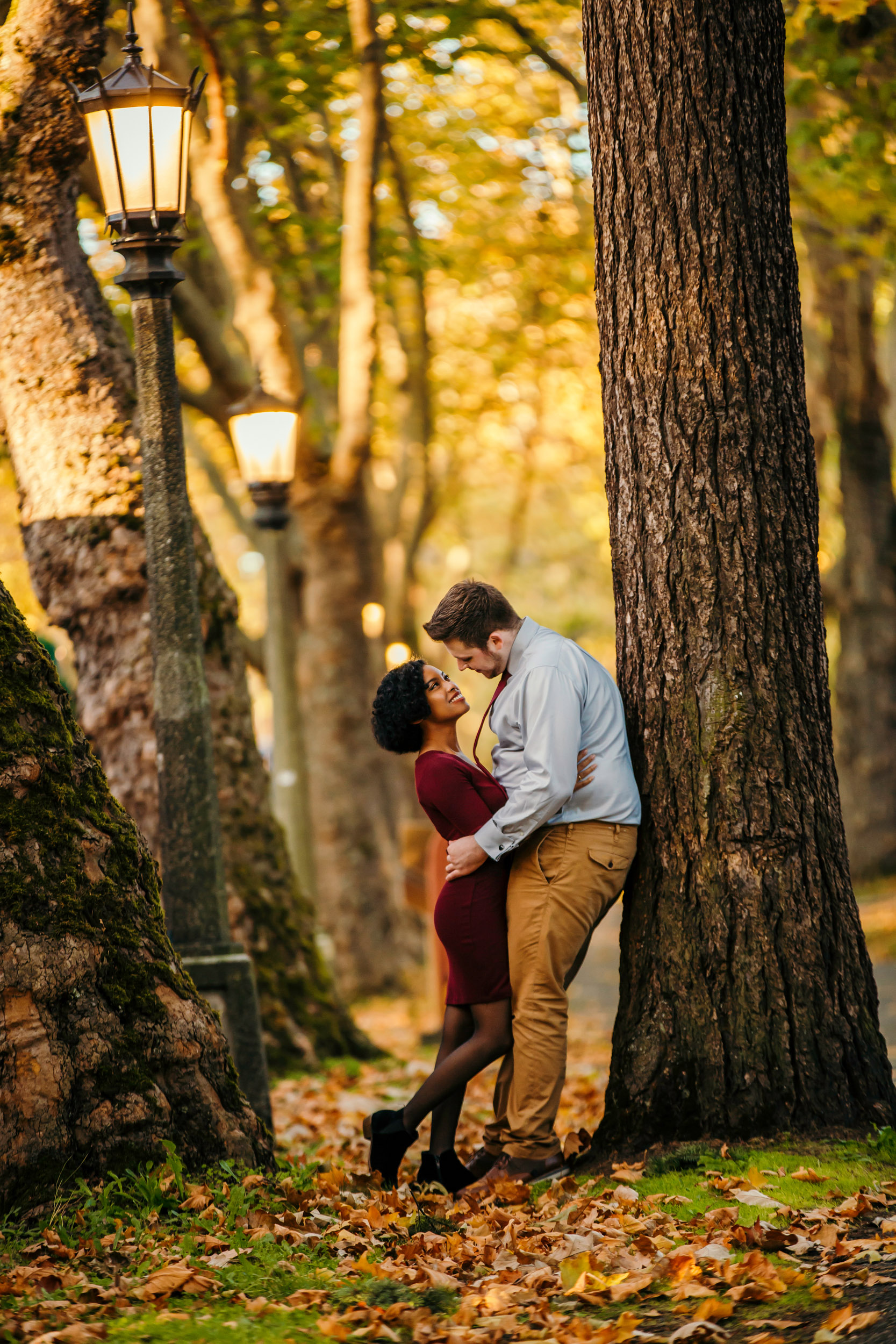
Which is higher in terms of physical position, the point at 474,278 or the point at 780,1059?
the point at 474,278

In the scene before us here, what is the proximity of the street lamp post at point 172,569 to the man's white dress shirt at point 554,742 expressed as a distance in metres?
1.41

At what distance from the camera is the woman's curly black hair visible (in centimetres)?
496

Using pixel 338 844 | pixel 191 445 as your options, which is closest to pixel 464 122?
pixel 191 445

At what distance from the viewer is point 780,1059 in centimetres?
454

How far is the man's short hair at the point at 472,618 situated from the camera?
4.84m

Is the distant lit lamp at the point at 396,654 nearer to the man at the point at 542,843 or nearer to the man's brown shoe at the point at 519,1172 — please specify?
the man at the point at 542,843

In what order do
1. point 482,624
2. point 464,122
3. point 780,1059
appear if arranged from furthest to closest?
point 464,122 < point 482,624 < point 780,1059

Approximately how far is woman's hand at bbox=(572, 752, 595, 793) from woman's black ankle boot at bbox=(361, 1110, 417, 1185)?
1427 millimetres

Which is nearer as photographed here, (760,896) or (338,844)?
(760,896)

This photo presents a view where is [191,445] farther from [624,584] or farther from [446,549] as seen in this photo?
[446,549]

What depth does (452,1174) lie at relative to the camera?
482 centimetres

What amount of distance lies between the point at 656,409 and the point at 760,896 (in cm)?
177

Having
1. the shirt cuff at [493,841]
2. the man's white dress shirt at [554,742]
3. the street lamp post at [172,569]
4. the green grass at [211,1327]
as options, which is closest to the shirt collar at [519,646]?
the man's white dress shirt at [554,742]

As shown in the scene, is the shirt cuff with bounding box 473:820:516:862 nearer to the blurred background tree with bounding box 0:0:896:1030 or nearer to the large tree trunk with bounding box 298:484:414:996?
the blurred background tree with bounding box 0:0:896:1030
